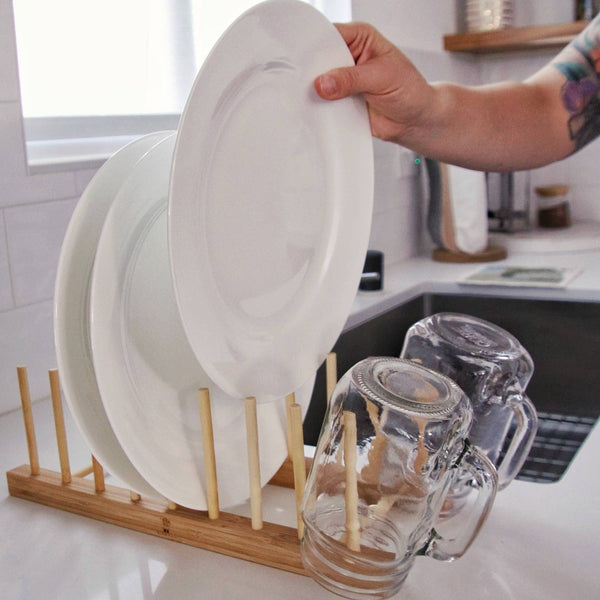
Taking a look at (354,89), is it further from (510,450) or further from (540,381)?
(540,381)

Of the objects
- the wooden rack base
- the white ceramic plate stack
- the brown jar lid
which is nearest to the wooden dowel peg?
the wooden rack base

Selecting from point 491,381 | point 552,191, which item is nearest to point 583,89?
point 491,381

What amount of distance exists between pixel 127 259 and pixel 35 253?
47cm

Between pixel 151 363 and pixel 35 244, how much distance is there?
0.48 meters

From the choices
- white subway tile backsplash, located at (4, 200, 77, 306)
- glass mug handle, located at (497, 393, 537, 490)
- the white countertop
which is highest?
white subway tile backsplash, located at (4, 200, 77, 306)

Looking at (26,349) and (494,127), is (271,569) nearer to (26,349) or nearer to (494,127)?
(26,349)

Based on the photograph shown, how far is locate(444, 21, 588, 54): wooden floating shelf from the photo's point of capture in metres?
2.10

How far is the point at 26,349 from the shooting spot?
3.59ft

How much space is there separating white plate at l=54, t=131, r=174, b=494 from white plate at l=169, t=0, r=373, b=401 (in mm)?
104

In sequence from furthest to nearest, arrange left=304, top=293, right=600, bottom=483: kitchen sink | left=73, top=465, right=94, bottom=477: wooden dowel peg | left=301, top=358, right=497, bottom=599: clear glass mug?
left=304, top=293, right=600, bottom=483: kitchen sink → left=73, top=465, right=94, bottom=477: wooden dowel peg → left=301, top=358, right=497, bottom=599: clear glass mug

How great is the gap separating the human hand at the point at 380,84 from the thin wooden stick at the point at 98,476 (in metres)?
0.40

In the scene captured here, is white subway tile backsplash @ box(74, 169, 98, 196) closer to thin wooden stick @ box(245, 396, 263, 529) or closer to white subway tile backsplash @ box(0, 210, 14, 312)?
white subway tile backsplash @ box(0, 210, 14, 312)

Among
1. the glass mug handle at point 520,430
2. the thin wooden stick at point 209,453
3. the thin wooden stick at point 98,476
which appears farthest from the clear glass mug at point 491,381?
the thin wooden stick at point 98,476

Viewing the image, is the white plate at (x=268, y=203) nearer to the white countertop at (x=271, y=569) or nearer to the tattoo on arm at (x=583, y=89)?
the white countertop at (x=271, y=569)
